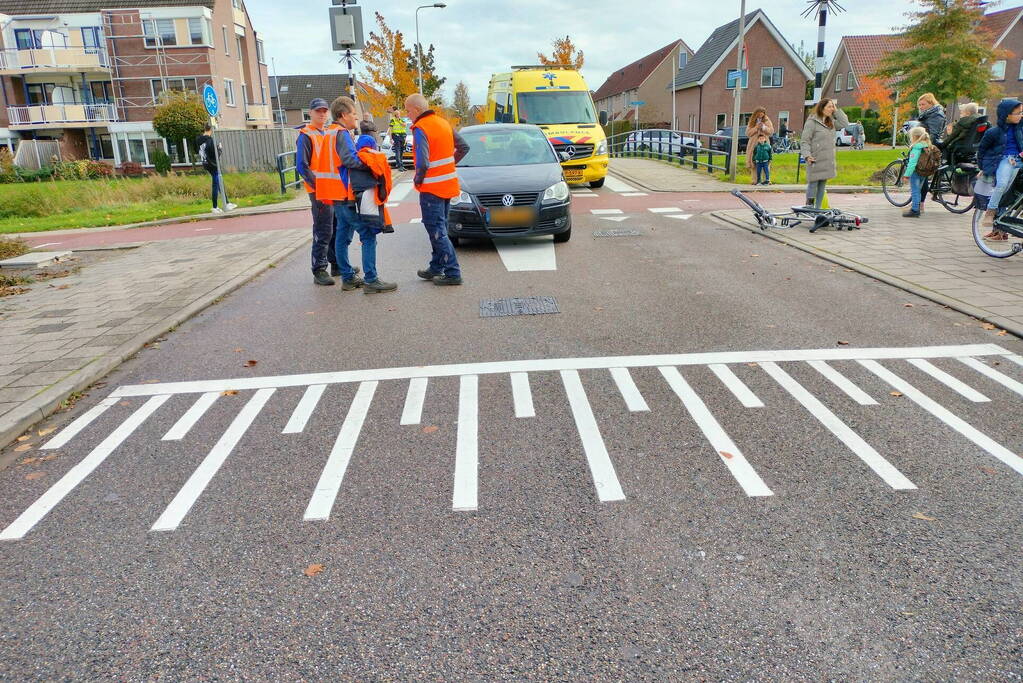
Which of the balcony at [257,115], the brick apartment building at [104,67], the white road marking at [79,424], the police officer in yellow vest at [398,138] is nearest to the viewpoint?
the white road marking at [79,424]

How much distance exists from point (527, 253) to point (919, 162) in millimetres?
6483

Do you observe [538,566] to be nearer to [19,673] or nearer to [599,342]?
[19,673]

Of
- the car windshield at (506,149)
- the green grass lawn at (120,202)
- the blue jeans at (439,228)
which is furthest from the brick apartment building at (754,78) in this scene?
the blue jeans at (439,228)

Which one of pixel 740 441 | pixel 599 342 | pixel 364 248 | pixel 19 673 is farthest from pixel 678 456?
pixel 364 248

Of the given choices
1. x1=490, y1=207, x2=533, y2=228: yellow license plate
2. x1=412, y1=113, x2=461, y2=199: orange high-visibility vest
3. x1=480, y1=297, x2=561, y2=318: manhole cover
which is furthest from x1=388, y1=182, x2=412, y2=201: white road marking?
x1=480, y1=297, x2=561, y2=318: manhole cover

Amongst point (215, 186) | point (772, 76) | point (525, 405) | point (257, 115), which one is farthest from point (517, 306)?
point (772, 76)

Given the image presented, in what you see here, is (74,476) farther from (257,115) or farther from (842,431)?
(257,115)

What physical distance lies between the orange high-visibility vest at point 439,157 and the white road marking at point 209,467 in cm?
368

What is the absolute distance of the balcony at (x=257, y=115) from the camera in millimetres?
51750

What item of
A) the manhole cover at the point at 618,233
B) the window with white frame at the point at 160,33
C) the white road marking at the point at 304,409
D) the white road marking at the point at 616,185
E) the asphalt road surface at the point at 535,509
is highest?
the window with white frame at the point at 160,33

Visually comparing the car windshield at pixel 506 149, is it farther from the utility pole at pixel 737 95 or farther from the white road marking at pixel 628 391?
the utility pole at pixel 737 95

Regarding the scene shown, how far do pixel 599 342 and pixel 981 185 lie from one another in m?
6.72

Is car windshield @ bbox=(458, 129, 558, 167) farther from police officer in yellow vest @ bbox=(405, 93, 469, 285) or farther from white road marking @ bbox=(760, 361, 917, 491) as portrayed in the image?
white road marking @ bbox=(760, 361, 917, 491)

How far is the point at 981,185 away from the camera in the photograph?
33.1 feet
